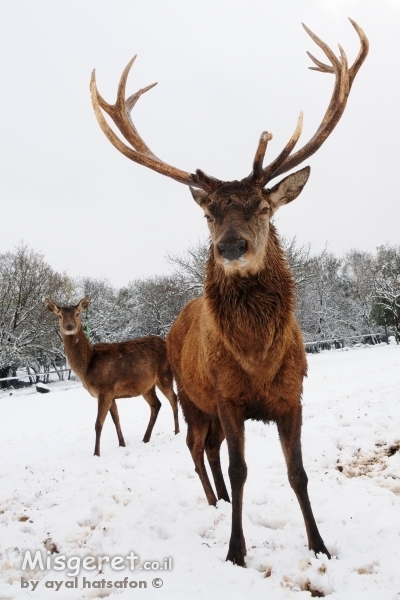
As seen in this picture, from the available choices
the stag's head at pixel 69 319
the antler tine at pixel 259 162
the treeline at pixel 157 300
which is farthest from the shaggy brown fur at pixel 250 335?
the treeline at pixel 157 300

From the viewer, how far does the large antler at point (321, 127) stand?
3.94 metres

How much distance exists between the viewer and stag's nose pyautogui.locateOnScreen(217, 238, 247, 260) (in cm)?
322

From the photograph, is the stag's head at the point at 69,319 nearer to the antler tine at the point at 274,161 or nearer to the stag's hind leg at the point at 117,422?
the stag's hind leg at the point at 117,422

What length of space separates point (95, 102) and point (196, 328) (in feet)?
8.20

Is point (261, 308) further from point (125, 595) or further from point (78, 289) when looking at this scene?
point (78, 289)

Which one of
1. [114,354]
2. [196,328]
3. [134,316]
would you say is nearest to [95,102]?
[196,328]

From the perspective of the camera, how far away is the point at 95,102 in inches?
183

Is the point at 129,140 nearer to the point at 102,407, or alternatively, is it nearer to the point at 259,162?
the point at 259,162

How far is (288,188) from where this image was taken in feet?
12.9

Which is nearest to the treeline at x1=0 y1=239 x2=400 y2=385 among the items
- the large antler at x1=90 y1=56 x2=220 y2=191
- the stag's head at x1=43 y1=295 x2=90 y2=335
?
the stag's head at x1=43 y1=295 x2=90 y2=335

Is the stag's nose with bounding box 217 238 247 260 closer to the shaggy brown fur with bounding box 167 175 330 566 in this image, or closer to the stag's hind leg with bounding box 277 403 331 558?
the shaggy brown fur with bounding box 167 175 330 566

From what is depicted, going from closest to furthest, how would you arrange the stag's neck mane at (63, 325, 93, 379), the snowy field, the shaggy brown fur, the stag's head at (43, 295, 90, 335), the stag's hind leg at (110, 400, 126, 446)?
the snowy field, the shaggy brown fur, the stag's hind leg at (110, 400, 126, 446), the stag's neck mane at (63, 325, 93, 379), the stag's head at (43, 295, 90, 335)

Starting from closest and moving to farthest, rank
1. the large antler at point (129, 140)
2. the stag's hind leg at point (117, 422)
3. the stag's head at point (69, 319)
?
the large antler at point (129, 140) < the stag's hind leg at point (117, 422) < the stag's head at point (69, 319)

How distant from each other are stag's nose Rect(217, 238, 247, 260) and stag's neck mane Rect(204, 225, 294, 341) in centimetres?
37
